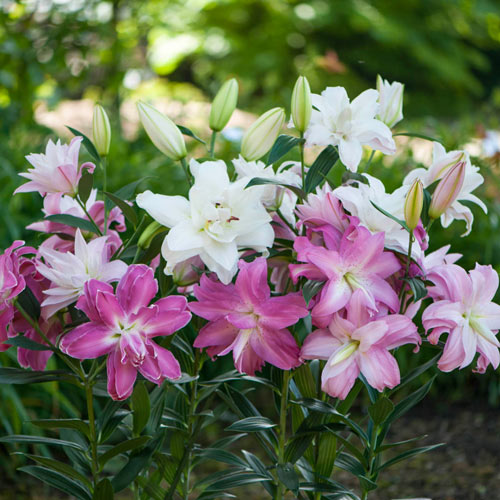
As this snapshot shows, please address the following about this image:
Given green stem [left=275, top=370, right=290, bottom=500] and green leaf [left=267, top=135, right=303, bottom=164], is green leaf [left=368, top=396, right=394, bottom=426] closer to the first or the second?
green stem [left=275, top=370, right=290, bottom=500]

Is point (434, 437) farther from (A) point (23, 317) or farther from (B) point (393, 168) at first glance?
→ (A) point (23, 317)

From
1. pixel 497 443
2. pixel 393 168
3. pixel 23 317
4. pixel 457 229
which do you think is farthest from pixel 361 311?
pixel 393 168

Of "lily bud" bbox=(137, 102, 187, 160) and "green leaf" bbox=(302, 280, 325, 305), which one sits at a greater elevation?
"lily bud" bbox=(137, 102, 187, 160)

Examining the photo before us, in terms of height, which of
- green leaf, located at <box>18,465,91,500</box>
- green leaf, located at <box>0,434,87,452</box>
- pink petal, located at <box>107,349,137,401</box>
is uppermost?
pink petal, located at <box>107,349,137,401</box>

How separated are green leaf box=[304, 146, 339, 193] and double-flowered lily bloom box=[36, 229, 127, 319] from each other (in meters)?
0.23

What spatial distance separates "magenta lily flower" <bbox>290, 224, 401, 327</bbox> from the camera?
667 millimetres

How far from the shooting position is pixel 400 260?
74 cm

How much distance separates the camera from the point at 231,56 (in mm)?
8492

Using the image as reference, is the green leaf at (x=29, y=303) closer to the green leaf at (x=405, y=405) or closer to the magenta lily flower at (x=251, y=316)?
the magenta lily flower at (x=251, y=316)

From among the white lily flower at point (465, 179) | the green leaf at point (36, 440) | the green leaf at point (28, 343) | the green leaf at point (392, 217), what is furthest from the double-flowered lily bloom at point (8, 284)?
the white lily flower at point (465, 179)

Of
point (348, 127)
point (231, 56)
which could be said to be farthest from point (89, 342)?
point (231, 56)

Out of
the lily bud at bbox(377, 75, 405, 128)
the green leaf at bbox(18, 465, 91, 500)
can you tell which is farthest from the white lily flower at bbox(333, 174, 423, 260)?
the green leaf at bbox(18, 465, 91, 500)

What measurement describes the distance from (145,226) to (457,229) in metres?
1.42

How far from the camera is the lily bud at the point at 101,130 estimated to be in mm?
789
